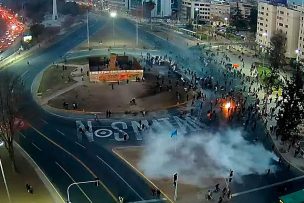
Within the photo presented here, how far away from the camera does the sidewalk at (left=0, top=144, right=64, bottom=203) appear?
42.6 m

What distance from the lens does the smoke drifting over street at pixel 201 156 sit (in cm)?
4812

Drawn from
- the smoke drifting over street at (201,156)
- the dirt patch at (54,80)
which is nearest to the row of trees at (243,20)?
the dirt patch at (54,80)

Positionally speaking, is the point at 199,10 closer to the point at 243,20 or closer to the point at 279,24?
the point at 243,20

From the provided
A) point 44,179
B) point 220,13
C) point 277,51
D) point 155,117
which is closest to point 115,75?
point 155,117

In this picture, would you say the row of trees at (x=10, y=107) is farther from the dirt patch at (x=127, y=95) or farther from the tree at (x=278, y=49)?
the tree at (x=278, y=49)

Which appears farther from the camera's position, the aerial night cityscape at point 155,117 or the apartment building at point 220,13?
the apartment building at point 220,13

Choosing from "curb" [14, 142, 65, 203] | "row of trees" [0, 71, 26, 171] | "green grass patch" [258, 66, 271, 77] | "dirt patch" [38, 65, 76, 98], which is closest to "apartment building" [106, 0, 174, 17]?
"dirt patch" [38, 65, 76, 98]

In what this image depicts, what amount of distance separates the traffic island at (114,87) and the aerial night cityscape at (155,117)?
0.19m

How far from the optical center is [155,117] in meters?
63.9

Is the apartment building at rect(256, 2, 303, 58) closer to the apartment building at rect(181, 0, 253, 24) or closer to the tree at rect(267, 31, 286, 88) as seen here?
the tree at rect(267, 31, 286, 88)

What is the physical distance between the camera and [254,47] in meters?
115

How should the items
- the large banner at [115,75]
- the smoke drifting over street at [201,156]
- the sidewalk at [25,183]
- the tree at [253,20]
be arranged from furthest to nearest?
1. the tree at [253,20]
2. the large banner at [115,75]
3. the smoke drifting over street at [201,156]
4. the sidewalk at [25,183]

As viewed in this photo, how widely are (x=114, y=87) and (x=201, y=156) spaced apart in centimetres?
2927

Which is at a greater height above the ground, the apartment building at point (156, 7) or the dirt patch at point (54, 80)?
the apartment building at point (156, 7)
